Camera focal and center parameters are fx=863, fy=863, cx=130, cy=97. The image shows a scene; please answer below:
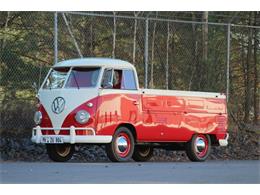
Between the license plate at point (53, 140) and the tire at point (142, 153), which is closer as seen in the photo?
the license plate at point (53, 140)

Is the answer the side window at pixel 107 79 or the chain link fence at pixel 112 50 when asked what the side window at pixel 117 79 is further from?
the chain link fence at pixel 112 50

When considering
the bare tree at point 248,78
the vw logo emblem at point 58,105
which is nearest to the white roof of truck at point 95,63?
the vw logo emblem at point 58,105

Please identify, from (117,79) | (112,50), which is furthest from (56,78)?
(112,50)

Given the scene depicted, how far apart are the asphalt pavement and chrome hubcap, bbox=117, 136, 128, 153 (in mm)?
1881

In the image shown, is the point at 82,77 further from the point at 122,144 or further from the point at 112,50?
the point at 112,50

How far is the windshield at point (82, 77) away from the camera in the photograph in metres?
18.6

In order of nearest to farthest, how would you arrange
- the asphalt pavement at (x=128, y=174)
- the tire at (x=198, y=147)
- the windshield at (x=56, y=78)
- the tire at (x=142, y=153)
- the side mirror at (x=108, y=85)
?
the asphalt pavement at (x=128, y=174), the side mirror at (x=108, y=85), the windshield at (x=56, y=78), the tire at (x=198, y=147), the tire at (x=142, y=153)

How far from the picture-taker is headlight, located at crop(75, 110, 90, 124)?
59.4 feet

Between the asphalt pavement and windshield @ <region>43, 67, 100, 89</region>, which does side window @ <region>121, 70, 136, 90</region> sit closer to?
windshield @ <region>43, 67, 100, 89</region>

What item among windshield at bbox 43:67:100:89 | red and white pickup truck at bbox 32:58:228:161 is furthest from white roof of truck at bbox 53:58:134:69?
windshield at bbox 43:67:100:89

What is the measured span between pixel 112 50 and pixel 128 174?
34.6 ft

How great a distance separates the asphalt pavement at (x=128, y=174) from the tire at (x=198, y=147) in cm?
364

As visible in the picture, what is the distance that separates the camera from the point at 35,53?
78.8 ft

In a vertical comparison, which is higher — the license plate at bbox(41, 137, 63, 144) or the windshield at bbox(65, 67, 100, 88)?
the windshield at bbox(65, 67, 100, 88)
